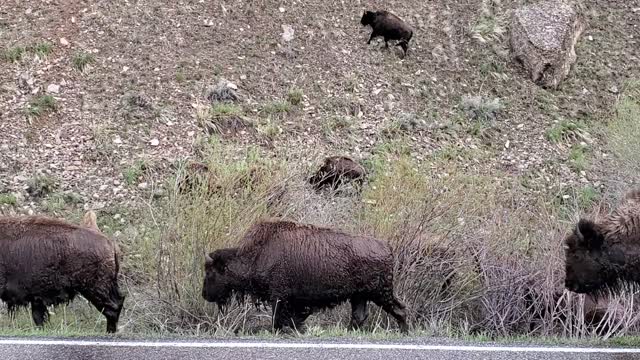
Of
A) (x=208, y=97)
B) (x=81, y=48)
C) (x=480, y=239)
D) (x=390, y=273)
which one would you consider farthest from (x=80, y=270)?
Result: (x=81, y=48)

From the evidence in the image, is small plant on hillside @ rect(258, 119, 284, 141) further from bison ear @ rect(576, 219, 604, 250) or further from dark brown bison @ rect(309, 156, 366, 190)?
bison ear @ rect(576, 219, 604, 250)

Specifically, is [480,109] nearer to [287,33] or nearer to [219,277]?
[287,33]

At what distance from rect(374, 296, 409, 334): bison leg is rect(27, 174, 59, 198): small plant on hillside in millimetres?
8299

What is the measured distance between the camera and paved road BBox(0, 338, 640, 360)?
6.88m

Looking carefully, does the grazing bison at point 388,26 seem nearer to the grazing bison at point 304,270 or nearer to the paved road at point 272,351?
the grazing bison at point 304,270

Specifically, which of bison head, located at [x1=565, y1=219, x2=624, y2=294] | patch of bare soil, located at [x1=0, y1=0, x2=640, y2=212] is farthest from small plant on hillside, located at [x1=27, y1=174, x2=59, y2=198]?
bison head, located at [x1=565, y1=219, x2=624, y2=294]

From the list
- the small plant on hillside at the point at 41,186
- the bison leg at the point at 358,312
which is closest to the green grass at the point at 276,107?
the small plant on hillside at the point at 41,186

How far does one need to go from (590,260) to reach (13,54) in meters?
14.2

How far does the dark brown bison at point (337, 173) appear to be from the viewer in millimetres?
13961

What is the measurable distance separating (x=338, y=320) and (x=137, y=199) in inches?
249

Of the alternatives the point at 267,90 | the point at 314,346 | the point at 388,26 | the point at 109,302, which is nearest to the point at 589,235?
the point at 314,346

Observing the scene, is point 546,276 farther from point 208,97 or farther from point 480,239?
point 208,97

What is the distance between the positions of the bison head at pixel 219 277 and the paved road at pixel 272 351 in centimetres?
228

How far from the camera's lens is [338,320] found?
10461mm
